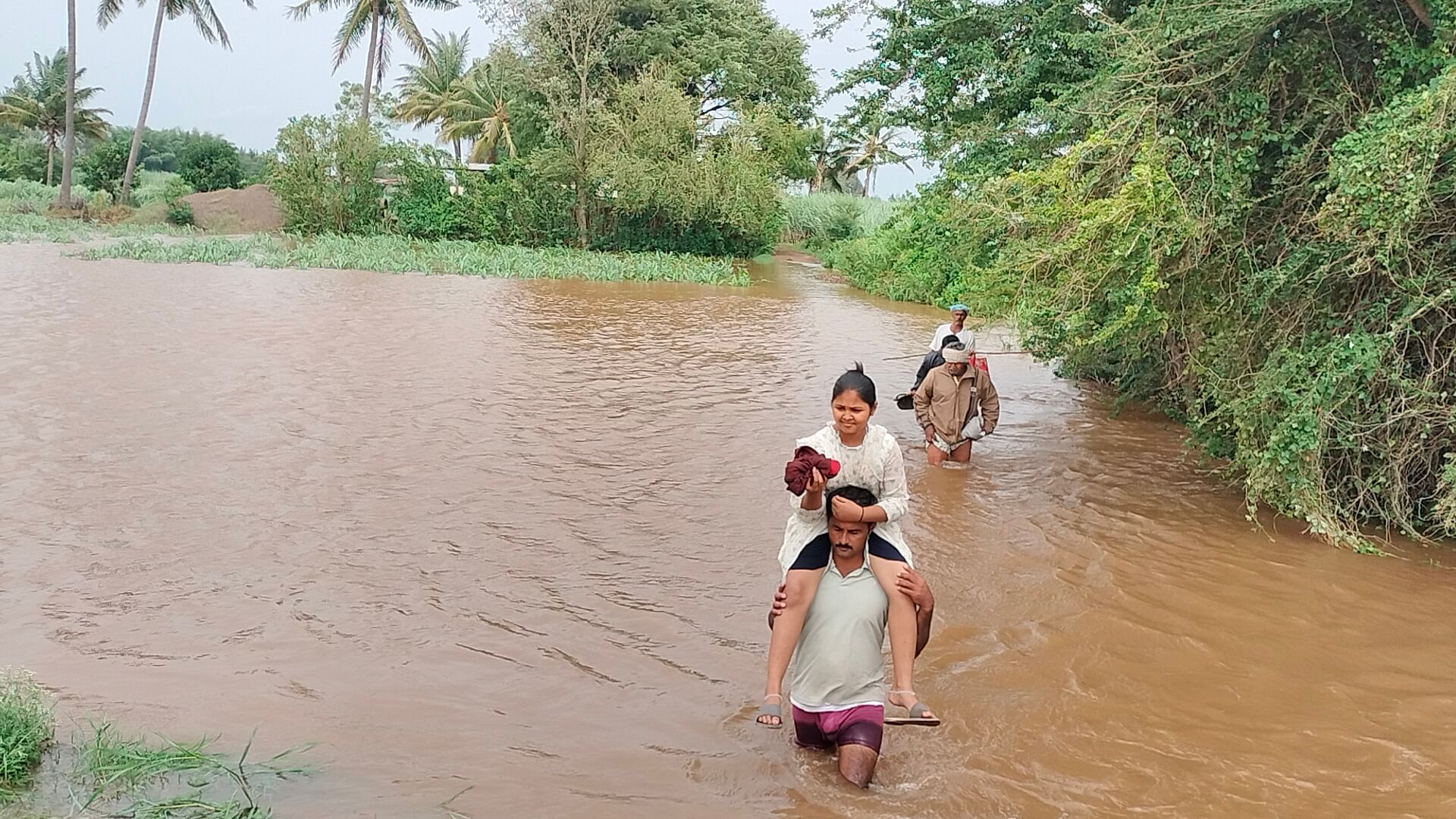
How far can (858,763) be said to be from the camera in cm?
427

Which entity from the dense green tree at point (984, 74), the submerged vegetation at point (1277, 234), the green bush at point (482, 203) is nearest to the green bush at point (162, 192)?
the green bush at point (482, 203)

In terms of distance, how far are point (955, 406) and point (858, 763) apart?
20.0 feet

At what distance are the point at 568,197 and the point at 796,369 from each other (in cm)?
2105

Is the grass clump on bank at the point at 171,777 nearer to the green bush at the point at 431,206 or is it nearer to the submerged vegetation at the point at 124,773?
the submerged vegetation at the point at 124,773

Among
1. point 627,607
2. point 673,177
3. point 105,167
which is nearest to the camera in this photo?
point 627,607

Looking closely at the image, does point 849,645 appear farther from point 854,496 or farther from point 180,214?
point 180,214

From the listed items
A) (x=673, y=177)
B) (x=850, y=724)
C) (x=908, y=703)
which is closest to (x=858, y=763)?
(x=850, y=724)

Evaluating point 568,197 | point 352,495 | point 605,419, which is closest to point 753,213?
point 568,197

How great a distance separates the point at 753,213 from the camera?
34156mm

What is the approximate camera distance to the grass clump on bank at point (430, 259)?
88.6 ft

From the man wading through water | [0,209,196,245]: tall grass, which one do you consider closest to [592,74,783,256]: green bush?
Answer: [0,209,196,245]: tall grass

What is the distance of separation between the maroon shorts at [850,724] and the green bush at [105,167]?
49025 millimetres

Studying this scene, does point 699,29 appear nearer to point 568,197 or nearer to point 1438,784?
point 568,197

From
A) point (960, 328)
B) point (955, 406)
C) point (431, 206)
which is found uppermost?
point (431, 206)
